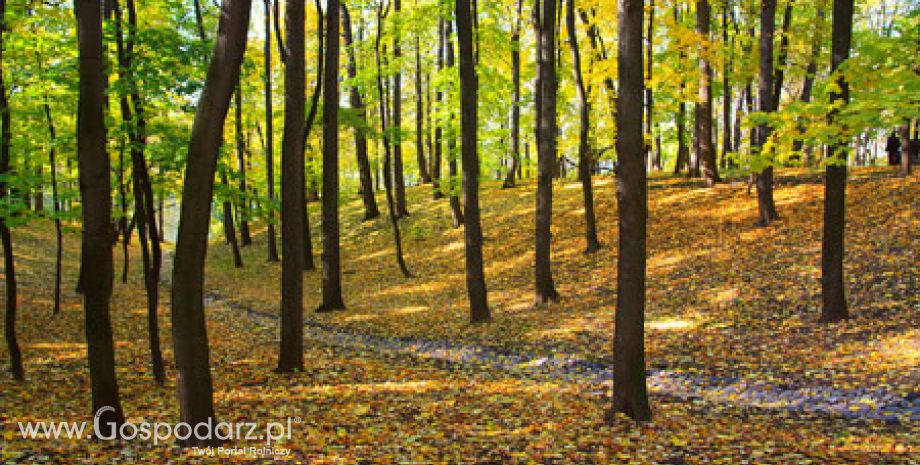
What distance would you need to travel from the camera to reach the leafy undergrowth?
9242 millimetres

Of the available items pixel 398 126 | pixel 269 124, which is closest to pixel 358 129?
pixel 398 126

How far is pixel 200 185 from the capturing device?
5.29 meters

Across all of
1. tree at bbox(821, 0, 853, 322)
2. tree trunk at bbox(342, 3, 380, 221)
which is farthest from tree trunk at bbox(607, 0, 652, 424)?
tree trunk at bbox(342, 3, 380, 221)

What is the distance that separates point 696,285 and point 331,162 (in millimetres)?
8844

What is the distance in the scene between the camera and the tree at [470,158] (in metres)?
11.8

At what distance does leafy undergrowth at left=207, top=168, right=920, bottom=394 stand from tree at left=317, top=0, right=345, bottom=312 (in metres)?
0.78

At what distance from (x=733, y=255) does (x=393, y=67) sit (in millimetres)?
11623

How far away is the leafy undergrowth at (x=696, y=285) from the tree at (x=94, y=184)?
724 centimetres

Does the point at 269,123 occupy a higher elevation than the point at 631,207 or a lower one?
higher

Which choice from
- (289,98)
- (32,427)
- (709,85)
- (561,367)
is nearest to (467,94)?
(289,98)

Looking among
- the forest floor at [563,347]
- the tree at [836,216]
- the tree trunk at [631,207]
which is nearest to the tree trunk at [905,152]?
the forest floor at [563,347]

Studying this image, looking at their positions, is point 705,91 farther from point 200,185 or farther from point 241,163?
point 241,163

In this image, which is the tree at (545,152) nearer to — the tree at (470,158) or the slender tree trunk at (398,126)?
the tree at (470,158)

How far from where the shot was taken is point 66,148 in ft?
32.8
